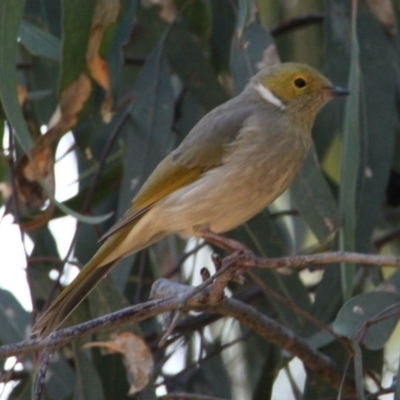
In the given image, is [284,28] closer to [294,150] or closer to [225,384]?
[294,150]

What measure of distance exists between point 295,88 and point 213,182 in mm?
650

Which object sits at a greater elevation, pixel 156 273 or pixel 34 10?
pixel 34 10

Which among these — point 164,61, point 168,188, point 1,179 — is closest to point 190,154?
point 168,188

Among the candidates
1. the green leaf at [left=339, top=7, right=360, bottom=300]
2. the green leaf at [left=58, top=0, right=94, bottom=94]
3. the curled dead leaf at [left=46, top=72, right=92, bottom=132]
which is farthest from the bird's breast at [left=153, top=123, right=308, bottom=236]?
the green leaf at [left=58, top=0, right=94, bottom=94]

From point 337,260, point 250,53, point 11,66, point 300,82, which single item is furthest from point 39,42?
point 337,260

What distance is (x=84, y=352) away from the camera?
327cm

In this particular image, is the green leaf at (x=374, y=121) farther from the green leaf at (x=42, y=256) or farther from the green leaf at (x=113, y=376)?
the green leaf at (x=42, y=256)

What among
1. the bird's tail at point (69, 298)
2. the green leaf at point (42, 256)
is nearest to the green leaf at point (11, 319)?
the green leaf at point (42, 256)

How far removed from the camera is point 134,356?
9.68 ft

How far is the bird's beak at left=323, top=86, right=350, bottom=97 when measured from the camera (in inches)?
135

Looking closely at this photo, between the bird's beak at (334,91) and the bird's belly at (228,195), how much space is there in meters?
0.35

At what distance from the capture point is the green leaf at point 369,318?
2.72 metres

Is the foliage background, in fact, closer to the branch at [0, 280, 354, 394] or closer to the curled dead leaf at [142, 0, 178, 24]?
the curled dead leaf at [142, 0, 178, 24]

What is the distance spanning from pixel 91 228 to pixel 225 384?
91cm
